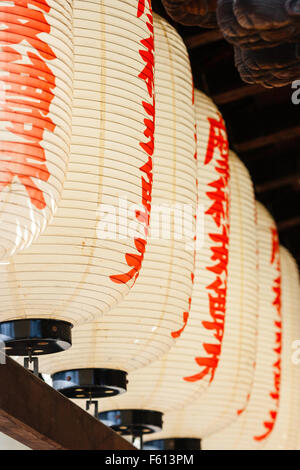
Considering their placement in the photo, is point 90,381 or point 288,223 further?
point 288,223

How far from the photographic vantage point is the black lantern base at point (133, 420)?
4.02 m

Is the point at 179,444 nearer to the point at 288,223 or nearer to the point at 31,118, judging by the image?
the point at 288,223

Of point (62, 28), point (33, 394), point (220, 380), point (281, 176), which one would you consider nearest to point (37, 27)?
point (62, 28)

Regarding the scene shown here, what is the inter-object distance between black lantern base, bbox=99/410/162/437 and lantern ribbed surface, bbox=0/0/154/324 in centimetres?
110

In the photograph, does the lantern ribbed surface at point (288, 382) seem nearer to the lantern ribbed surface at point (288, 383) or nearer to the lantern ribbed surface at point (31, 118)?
the lantern ribbed surface at point (288, 383)

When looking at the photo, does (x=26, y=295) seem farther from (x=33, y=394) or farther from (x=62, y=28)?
(x=62, y=28)

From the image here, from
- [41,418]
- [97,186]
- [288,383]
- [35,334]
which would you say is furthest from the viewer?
[288,383]

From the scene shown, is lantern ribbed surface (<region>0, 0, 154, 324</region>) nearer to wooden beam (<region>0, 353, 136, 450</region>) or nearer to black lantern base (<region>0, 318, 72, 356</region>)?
black lantern base (<region>0, 318, 72, 356</region>)

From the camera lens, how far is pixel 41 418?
331 cm

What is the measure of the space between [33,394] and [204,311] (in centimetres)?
100

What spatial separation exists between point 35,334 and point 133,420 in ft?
4.01

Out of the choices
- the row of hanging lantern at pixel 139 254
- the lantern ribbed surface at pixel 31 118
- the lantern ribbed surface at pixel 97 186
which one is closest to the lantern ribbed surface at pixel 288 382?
the row of hanging lantern at pixel 139 254

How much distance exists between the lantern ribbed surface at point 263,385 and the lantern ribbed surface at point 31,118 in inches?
111

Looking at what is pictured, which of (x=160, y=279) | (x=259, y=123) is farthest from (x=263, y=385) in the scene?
(x=160, y=279)
